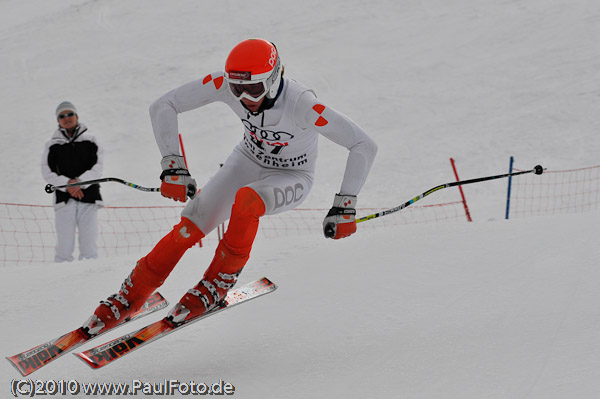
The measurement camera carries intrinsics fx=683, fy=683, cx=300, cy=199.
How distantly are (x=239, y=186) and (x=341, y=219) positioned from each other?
76 cm

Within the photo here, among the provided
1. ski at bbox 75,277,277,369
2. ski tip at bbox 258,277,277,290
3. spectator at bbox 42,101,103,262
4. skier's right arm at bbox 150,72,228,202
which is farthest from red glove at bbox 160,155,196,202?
spectator at bbox 42,101,103,262

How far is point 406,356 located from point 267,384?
0.80m

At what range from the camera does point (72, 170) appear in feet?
20.8

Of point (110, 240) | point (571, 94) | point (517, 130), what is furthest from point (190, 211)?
point (571, 94)

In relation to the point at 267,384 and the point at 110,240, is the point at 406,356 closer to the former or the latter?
the point at 267,384

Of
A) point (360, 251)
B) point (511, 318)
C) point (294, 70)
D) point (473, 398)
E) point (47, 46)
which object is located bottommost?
point (473, 398)

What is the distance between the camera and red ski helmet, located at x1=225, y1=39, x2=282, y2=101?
3738 mm

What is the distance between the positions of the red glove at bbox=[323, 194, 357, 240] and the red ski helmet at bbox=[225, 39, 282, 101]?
737 mm

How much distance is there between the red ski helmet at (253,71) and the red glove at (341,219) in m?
0.74

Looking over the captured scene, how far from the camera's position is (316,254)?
18.9 feet

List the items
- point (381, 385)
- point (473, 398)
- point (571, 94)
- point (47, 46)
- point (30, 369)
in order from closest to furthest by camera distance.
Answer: point (473, 398) < point (381, 385) < point (30, 369) < point (571, 94) < point (47, 46)

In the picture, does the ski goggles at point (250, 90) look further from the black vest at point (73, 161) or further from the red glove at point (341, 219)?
the black vest at point (73, 161)

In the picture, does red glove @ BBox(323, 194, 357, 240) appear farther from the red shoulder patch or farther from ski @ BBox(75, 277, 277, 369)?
ski @ BBox(75, 277, 277, 369)

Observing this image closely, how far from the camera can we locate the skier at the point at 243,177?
3859mm
